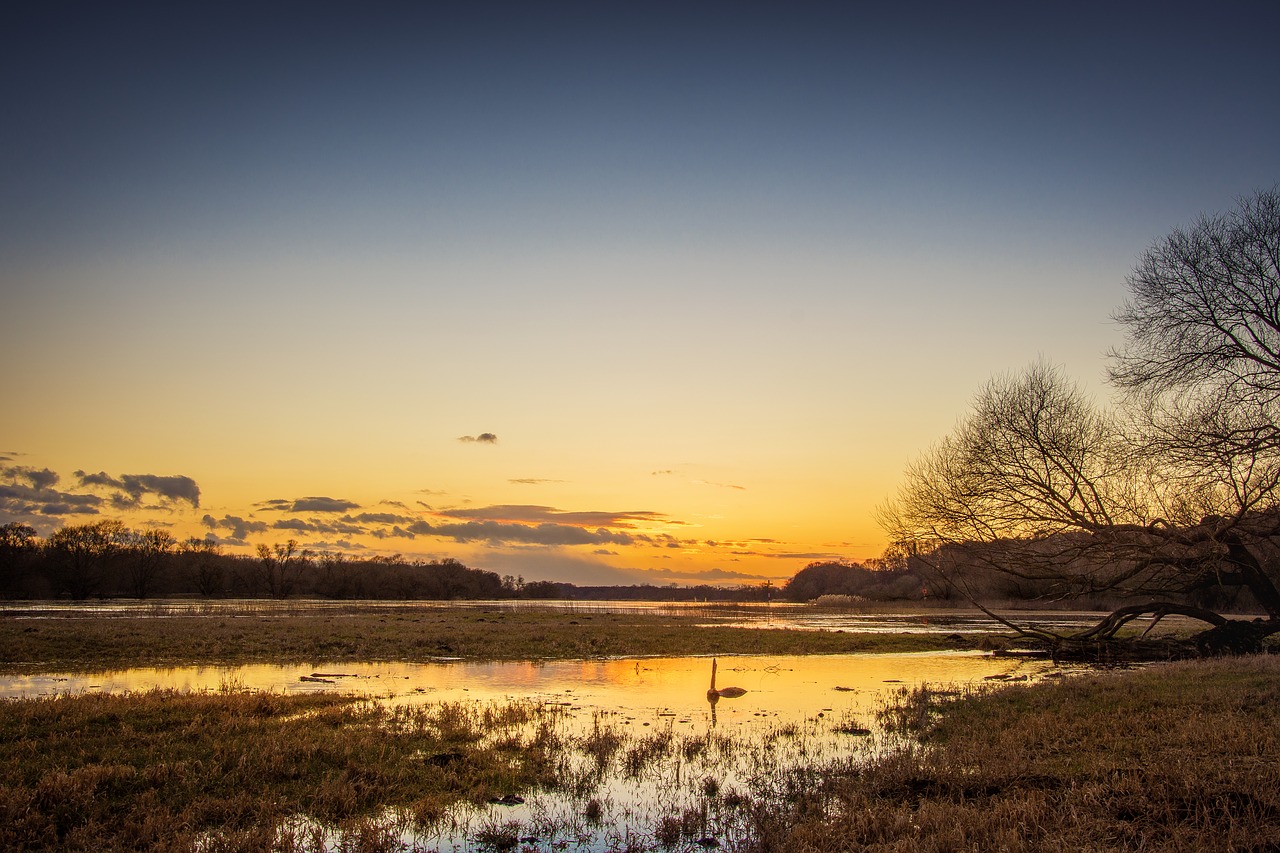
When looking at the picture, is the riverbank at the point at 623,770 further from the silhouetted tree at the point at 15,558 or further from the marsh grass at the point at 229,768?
the silhouetted tree at the point at 15,558

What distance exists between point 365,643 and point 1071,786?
32640mm

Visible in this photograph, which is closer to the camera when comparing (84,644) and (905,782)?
(905,782)

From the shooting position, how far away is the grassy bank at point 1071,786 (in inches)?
301

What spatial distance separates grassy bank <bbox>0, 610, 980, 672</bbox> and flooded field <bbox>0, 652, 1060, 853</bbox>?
3243 millimetres

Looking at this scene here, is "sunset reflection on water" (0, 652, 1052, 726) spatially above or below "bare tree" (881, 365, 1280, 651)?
below

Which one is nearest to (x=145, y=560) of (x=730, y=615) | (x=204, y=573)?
(x=204, y=573)

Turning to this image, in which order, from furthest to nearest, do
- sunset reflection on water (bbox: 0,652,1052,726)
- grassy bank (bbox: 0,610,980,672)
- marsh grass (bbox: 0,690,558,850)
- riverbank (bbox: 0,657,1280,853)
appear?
grassy bank (bbox: 0,610,980,672) < sunset reflection on water (bbox: 0,652,1052,726) < marsh grass (bbox: 0,690,558,850) < riverbank (bbox: 0,657,1280,853)

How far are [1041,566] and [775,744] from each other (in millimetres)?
12814

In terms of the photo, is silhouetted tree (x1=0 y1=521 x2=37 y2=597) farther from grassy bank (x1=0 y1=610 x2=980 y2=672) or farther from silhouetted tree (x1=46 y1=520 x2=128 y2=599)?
grassy bank (x1=0 y1=610 x2=980 y2=672)

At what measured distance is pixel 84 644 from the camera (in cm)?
3122

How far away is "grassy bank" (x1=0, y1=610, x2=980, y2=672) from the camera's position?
94.9 feet

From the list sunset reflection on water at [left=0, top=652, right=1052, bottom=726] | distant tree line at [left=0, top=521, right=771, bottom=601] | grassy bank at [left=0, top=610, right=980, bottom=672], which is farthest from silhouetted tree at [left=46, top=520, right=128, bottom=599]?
sunset reflection on water at [left=0, top=652, right=1052, bottom=726]

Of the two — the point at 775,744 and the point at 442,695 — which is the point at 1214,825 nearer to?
the point at 775,744

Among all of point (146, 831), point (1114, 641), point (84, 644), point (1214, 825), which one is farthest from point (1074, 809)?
point (84, 644)
